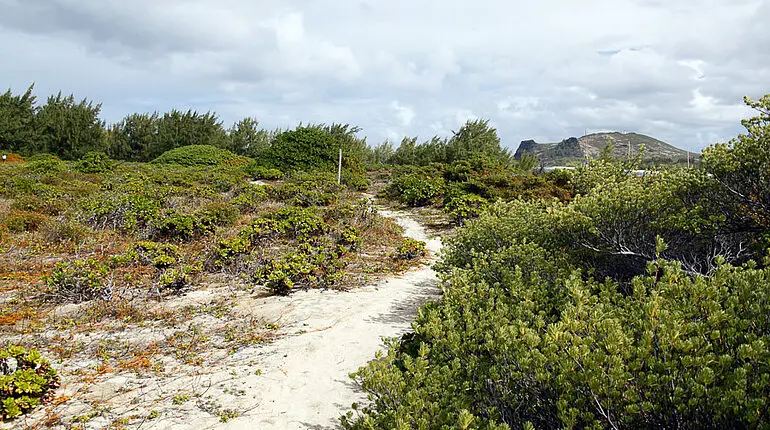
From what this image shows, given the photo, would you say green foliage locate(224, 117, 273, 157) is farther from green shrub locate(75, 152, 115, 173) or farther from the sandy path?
the sandy path

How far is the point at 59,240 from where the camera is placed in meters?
8.11

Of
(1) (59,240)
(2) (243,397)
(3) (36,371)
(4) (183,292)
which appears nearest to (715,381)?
(2) (243,397)

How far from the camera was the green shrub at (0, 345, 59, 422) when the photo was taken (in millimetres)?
3248

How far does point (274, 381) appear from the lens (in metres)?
3.93

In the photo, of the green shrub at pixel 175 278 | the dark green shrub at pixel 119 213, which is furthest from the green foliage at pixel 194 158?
the green shrub at pixel 175 278

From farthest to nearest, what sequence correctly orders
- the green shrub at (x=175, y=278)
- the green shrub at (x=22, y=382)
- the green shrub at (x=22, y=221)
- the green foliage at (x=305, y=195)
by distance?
the green foliage at (x=305, y=195), the green shrub at (x=22, y=221), the green shrub at (x=175, y=278), the green shrub at (x=22, y=382)

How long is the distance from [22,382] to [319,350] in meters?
2.28

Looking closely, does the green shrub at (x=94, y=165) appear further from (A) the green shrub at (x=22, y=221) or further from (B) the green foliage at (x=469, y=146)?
(B) the green foliage at (x=469, y=146)

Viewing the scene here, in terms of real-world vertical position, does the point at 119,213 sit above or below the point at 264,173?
below

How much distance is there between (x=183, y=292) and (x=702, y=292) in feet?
18.8

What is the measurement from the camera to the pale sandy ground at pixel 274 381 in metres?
3.38

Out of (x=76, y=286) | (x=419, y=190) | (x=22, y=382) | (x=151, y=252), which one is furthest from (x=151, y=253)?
(x=419, y=190)

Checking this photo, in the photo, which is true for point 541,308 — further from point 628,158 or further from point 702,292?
point 628,158

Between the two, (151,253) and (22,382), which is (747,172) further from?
(151,253)
